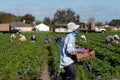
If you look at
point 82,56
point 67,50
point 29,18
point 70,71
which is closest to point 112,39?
point 82,56

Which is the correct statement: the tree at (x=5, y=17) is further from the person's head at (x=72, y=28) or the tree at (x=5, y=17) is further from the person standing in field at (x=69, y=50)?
the person's head at (x=72, y=28)

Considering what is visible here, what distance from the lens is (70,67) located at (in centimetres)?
872

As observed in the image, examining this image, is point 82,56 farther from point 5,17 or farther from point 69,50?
point 5,17

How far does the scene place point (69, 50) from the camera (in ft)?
27.7

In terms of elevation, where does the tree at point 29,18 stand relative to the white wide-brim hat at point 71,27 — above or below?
above

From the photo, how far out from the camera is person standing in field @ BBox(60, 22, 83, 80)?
848 cm

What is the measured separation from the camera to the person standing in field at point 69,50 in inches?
334

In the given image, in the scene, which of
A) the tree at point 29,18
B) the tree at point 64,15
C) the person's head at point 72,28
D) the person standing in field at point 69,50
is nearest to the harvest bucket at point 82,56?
the person standing in field at point 69,50

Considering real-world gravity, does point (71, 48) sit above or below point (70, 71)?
above

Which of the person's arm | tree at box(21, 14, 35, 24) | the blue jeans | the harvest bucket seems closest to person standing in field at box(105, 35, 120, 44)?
the harvest bucket

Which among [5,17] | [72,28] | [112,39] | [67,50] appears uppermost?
[5,17]

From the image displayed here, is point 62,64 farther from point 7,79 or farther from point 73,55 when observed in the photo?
point 7,79

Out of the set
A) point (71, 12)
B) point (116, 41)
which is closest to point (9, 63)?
point (116, 41)

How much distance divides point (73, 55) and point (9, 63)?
31.9 ft
